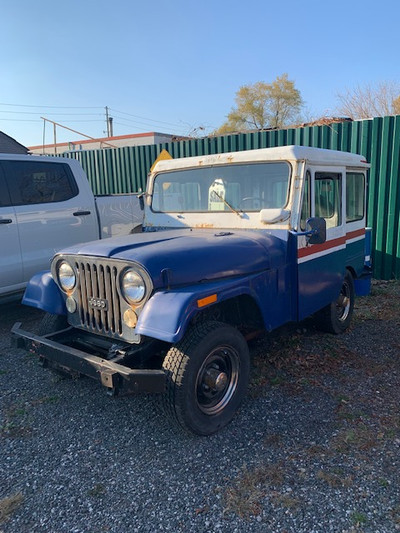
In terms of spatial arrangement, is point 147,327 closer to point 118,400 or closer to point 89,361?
point 89,361

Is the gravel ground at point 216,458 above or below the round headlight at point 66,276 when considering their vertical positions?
below

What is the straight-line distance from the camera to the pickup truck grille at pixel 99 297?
296cm

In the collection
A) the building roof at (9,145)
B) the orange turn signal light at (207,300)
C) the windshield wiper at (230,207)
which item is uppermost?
the building roof at (9,145)

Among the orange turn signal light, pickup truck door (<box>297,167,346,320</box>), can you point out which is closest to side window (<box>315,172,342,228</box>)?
pickup truck door (<box>297,167,346,320</box>)

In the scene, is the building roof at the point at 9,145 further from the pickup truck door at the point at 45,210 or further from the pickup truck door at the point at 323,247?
the pickup truck door at the point at 323,247

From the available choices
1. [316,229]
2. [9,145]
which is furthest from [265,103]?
[316,229]

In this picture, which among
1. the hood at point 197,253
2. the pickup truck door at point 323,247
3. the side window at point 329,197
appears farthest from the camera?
the side window at point 329,197

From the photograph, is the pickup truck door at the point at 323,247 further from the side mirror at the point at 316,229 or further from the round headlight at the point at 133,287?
the round headlight at the point at 133,287

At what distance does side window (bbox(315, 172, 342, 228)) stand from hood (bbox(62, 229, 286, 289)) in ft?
2.47

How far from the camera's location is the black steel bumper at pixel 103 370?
264 centimetres

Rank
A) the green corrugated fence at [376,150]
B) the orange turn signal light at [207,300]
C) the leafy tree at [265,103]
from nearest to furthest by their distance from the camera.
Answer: the orange turn signal light at [207,300]
the green corrugated fence at [376,150]
the leafy tree at [265,103]

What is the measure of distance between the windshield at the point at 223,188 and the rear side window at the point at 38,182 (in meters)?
1.82

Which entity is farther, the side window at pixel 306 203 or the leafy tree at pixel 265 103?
Answer: the leafy tree at pixel 265 103

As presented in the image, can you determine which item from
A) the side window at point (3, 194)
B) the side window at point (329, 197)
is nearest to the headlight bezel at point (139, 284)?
the side window at point (329, 197)
